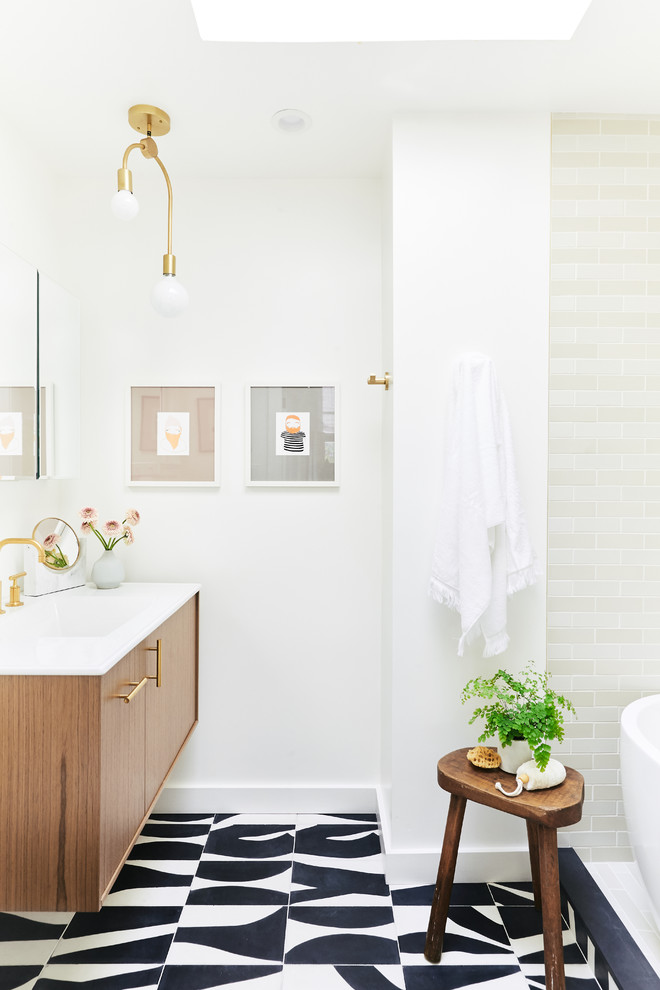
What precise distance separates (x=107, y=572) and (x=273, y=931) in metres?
1.29

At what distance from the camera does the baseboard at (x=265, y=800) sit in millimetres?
2605

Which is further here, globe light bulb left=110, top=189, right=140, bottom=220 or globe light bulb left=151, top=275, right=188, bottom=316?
globe light bulb left=151, top=275, right=188, bottom=316

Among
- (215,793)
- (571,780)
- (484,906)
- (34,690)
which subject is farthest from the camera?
(215,793)

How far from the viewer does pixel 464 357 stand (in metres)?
2.10

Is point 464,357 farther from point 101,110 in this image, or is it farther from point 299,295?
point 101,110

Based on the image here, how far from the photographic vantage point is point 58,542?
94.4 inches

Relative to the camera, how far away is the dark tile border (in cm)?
162

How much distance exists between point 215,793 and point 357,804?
557 millimetres

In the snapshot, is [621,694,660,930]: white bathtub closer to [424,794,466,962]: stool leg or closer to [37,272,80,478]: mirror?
[424,794,466,962]: stool leg

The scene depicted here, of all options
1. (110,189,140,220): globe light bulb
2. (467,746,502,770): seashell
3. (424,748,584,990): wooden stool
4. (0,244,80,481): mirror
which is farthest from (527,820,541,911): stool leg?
(110,189,140,220): globe light bulb

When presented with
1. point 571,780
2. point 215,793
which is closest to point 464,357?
point 571,780

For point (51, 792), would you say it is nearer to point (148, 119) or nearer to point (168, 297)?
point (168, 297)

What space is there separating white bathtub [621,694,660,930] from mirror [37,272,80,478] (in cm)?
199

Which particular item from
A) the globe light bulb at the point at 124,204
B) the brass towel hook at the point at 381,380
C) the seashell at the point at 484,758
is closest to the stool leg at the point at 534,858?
the seashell at the point at 484,758
